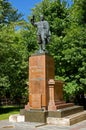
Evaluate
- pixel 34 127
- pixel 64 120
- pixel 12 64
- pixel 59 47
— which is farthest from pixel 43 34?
pixel 12 64

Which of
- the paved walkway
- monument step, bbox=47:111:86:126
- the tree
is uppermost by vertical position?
the tree

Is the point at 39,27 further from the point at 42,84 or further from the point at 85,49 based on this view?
the point at 85,49

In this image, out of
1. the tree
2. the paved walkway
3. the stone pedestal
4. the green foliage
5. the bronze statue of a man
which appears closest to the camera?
the paved walkway

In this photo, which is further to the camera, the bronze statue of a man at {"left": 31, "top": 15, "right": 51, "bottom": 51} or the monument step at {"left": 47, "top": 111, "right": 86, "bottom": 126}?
the bronze statue of a man at {"left": 31, "top": 15, "right": 51, "bottom": 51}

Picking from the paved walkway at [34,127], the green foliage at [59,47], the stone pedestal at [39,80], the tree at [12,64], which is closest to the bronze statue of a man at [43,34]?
the stone pedestal at [39,80]

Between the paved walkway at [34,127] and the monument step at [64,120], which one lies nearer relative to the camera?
the paved walkway at [34,127]

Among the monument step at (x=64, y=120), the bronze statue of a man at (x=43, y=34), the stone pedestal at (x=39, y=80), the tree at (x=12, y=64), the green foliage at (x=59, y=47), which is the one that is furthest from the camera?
the tree at (x=12, y=64)

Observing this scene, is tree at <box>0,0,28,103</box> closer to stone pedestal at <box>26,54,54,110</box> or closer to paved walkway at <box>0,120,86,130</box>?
stone pedestal at <box>26,54,54,110</box>

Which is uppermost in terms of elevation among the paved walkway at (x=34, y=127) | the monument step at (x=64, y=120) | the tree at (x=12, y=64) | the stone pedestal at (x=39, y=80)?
the tree at (x=12, y=64)

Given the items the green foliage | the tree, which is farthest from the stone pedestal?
the tree

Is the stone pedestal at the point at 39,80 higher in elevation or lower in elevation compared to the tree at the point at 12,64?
lower

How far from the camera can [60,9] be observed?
86.1ft

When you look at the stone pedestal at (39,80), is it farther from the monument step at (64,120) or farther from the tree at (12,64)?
the tree at (12,64)

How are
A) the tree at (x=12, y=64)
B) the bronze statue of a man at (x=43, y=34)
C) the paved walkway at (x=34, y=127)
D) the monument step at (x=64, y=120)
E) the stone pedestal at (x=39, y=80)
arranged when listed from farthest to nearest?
the tree at (x=12, y=64) < the bronze statue of a man at (x=43, y=34) < the stone pedestal at (x=39, y=80) < the monument step at (x=64, y=120) < the paved walkway at (x=34, y=127)
